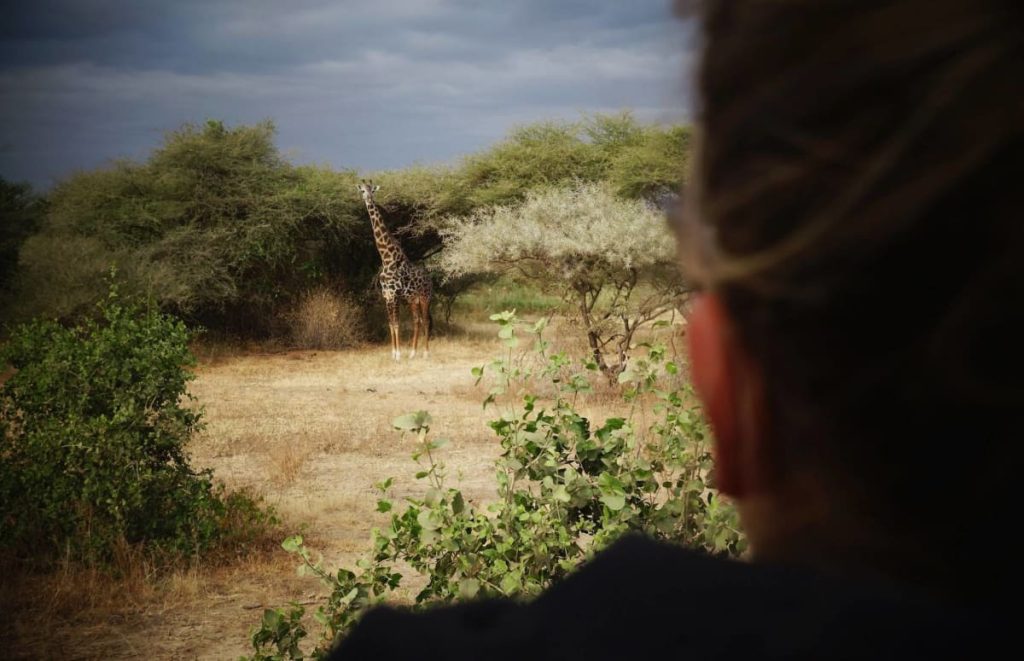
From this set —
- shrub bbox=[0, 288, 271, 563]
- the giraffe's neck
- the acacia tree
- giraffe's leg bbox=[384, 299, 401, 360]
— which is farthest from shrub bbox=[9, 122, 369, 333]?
shrub bbox=[0, 288, 271, 563]

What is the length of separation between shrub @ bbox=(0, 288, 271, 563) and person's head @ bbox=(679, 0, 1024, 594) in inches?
177

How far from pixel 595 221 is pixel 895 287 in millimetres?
10641

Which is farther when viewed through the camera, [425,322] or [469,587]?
[425,322]

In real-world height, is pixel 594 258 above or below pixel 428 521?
above

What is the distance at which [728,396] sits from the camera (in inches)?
24.2

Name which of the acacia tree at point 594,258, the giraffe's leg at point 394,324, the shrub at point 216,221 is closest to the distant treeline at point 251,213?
the shrub at point 216,221

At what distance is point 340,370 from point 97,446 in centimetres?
930

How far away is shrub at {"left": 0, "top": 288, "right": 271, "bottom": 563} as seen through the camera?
452cm

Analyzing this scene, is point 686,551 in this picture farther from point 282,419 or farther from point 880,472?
point 282,419

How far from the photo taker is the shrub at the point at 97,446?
178 inches

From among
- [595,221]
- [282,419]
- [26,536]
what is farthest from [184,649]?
[595,221]

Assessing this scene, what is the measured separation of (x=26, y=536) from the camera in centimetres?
453

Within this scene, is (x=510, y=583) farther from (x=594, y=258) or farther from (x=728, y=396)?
(x=594, y=258)

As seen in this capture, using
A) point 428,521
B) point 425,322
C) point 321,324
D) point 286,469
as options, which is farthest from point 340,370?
point 428,521
